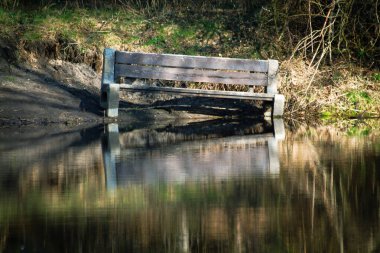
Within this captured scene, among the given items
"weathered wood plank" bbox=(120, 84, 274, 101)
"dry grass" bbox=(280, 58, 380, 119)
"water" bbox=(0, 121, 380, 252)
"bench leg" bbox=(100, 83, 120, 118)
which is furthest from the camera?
"dry grass" bbox=(280, 58, 380, 119)

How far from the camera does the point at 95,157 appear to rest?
12.7 m

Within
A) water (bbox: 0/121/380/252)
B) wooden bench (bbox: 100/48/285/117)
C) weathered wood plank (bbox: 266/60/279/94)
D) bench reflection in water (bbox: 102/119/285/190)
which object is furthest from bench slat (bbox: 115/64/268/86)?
water (bbox: 0/121/380/252)

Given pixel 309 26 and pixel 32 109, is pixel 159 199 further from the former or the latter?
pixel 309 26

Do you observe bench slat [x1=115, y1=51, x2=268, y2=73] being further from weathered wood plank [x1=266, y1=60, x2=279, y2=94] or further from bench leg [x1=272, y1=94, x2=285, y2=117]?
bench leg [x1=272, y1=94, x2=285, y2=117]

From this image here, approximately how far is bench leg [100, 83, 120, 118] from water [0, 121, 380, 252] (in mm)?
2422

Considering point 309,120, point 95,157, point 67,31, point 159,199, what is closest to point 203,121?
point 309,120

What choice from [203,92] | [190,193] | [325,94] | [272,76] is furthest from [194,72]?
[190,193]

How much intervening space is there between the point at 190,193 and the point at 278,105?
9568 millimetres

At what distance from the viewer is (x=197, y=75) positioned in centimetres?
1886

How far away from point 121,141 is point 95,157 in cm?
213

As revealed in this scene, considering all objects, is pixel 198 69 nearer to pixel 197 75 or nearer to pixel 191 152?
pixel 197 75

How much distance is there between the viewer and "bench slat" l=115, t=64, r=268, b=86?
1870 cm

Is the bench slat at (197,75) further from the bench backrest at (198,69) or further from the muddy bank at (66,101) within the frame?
the muddy bank at (66,101)

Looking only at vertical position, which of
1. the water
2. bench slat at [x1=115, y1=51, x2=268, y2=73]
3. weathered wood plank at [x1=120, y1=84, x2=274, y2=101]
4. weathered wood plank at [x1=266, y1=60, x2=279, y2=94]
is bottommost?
the water
